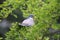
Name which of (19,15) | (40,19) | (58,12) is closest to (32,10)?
(40,19)

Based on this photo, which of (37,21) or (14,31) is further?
(14,31)

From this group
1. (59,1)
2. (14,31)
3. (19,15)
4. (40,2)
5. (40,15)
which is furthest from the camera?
(19,15)

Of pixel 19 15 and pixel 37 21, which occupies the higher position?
pixel 19 15

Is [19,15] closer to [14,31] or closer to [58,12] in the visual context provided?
[14,31]

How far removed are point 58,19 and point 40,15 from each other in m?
0.19

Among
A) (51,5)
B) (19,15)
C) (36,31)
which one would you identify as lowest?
(36,31)

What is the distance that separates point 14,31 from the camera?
3.24 meters

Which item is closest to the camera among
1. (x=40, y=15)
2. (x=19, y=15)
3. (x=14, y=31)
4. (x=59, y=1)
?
(x=59, y=1)

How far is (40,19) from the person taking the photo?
7.22 feet

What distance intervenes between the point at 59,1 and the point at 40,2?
34 cm

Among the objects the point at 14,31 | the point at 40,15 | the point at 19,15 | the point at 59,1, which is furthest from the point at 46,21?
the point at 19,15

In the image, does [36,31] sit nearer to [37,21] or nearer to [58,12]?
[37,21]

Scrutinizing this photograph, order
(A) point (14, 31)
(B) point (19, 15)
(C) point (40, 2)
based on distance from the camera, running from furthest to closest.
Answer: (B) point (19, 15) < (A) point (14, 31) < (C) point (40, 2)

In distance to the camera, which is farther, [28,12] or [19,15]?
[19,15]
